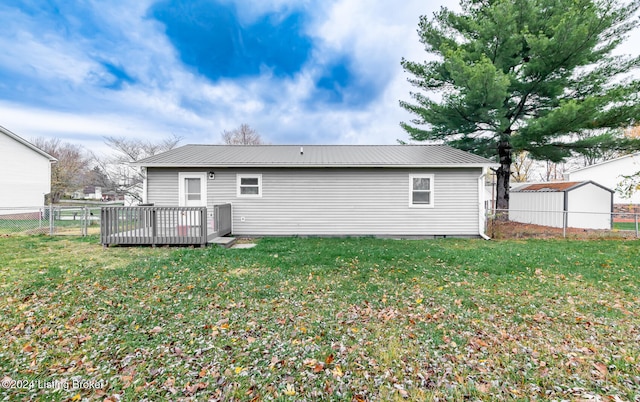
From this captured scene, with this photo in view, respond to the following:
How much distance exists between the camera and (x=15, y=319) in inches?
123

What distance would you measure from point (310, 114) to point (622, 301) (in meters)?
19.8

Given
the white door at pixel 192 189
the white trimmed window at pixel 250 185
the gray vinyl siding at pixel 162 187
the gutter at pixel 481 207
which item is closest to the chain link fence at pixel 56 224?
the gray vinyl siding at pixel 162 187

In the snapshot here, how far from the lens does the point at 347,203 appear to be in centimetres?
933

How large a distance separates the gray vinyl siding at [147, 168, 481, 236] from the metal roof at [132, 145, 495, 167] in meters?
0.34

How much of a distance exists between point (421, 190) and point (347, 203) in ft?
8.50

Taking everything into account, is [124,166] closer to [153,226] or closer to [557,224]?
[153,226]

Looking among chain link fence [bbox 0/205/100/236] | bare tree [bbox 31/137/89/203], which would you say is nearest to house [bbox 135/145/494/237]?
chain link fence [bbox 0/205/100/236]

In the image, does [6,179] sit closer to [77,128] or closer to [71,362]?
[77,128]

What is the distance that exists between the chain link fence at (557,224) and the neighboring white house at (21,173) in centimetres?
2465

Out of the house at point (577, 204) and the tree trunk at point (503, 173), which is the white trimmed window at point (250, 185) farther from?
the house at point (577, 204)

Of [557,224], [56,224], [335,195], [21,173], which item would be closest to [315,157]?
[335,195]

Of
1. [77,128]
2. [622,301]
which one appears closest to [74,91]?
[77,128]

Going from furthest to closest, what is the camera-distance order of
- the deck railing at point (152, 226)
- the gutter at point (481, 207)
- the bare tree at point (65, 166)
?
1. the bare tree at point (65, 166)
2. the gutter at point (481, 207)
3. the deck railing at point (152, 226)

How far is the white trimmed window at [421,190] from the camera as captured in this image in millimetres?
9227
